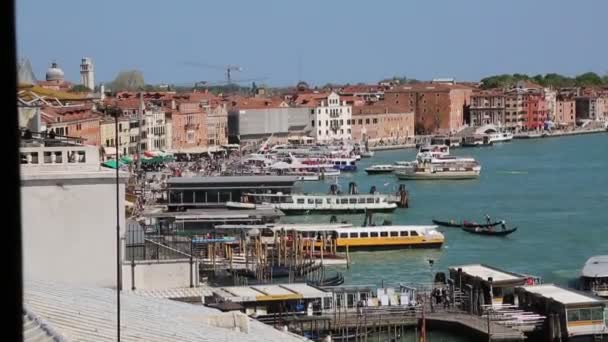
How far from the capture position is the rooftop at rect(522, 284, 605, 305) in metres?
5.07

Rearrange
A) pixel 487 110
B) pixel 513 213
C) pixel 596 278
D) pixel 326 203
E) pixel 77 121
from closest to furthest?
pixel 596 278, pixel 513 213, pixel 326 203, pixel 77 121, pixel 487 110

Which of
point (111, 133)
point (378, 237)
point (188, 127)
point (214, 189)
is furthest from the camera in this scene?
point (188, 127)

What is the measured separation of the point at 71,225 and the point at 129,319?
130 centimetres

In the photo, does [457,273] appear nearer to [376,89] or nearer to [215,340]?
[215,340]

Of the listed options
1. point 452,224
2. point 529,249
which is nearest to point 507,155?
point 452,224

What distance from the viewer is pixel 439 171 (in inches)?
685

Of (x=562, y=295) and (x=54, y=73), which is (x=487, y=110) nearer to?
(x=54, y=73)

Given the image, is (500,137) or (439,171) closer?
(439,171)

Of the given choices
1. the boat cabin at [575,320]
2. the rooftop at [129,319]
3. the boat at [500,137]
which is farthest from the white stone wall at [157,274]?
the boat at [500,137]

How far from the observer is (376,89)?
115 feet

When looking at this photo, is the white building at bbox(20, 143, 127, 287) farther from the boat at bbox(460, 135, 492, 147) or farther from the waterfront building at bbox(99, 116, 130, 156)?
the boat at bbox(460, 135, 492, 147)

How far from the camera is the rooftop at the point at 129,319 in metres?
1.94

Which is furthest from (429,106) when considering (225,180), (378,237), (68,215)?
(68,215)

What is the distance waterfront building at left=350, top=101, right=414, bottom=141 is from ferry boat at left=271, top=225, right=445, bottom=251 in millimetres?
18303
